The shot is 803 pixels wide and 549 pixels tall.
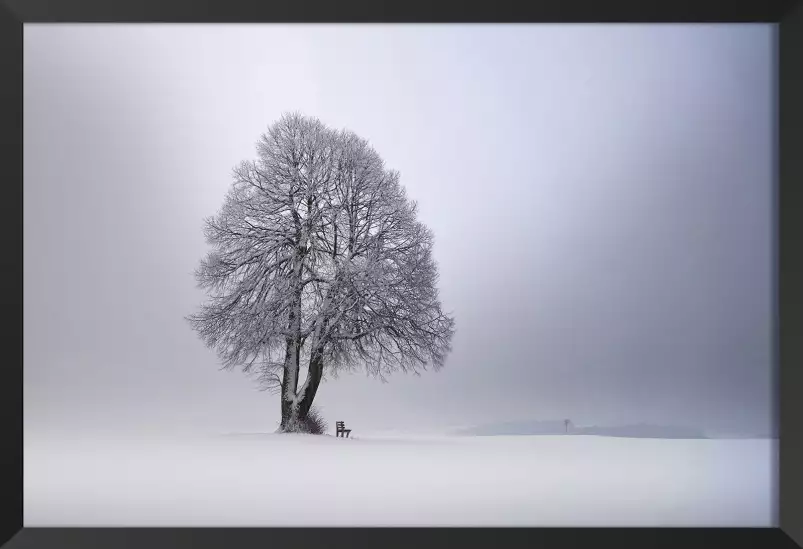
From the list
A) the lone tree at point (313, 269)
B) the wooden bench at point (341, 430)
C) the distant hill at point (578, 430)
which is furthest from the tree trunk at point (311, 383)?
the distant hill at point (578, 430)

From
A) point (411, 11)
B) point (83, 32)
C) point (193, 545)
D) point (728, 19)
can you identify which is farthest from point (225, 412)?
point (728, 19)

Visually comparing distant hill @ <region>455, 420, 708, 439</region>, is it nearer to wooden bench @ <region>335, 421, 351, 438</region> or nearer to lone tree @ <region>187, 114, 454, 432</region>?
lone tree @ <region>187, 114, 454, 432</region>

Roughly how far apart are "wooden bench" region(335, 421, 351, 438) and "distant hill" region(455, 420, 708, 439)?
51.1 inches

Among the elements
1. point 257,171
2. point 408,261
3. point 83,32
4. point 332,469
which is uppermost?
point 83,32

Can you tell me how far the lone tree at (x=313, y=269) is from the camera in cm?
889

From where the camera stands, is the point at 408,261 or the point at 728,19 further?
the point at 408,261

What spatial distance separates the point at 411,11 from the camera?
5.14m

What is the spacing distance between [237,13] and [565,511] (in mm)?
4220

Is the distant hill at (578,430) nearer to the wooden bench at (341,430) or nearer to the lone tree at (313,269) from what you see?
the lone tree at (313,269)

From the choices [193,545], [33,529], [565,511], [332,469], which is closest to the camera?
[193,545]

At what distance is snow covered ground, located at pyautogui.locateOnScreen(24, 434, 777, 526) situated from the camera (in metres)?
5.58

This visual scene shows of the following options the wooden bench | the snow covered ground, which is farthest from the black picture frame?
the wooden bench

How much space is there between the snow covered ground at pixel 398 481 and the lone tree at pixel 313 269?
0.97 m
